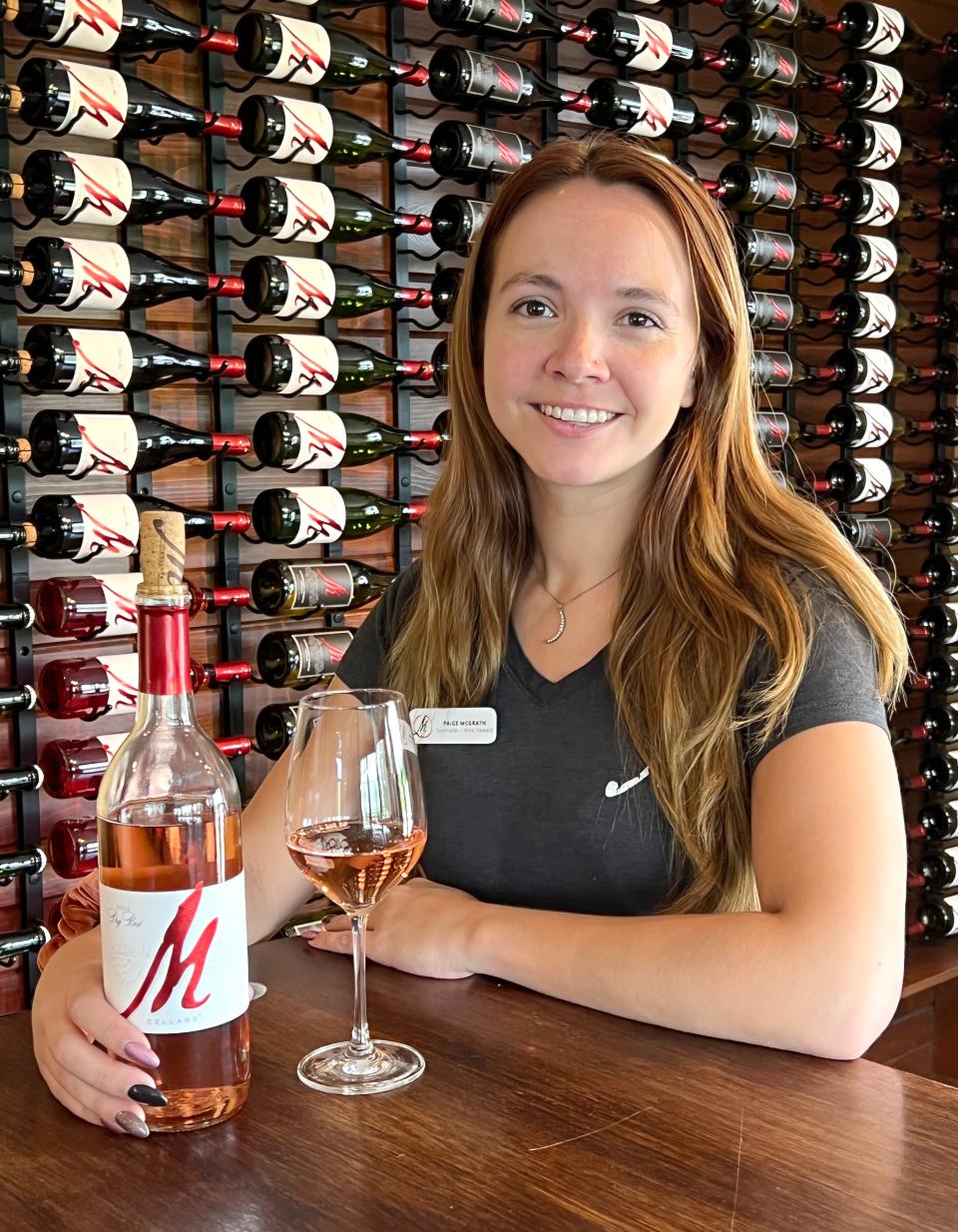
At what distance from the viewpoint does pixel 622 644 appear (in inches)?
56.9

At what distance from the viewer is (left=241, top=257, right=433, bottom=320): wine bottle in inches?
103

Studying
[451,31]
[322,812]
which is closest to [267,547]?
[451,31]

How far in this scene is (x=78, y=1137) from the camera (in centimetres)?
82

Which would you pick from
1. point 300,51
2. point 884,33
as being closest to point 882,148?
point 884,33

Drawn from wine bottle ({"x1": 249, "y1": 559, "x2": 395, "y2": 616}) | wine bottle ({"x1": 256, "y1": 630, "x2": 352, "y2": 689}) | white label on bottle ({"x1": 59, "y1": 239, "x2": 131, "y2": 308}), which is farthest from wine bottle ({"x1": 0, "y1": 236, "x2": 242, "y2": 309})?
wine bottle ({"x1": 256, "y1": 630, "x2": 352, "y2": 689})

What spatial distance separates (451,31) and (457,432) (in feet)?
5.71

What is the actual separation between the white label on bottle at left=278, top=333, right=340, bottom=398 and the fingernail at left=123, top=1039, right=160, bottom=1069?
197 centimetres

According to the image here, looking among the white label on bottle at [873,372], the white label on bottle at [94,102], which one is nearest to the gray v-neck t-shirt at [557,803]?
the white label on bottle at [94,102]

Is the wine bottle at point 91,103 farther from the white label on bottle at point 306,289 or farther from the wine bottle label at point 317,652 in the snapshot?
the wine bottle label at point 317,652

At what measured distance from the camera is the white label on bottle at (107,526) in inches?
92.5

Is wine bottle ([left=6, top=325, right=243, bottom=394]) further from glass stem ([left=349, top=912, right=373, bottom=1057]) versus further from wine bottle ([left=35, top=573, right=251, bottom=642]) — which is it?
glass stem ([left=349, top=912, right=373, bottom=1057])

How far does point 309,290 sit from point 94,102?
Answer: 526 mm

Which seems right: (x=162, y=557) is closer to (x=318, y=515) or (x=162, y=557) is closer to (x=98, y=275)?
(x=98, y=275)

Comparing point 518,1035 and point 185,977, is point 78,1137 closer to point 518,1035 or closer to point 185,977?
point 185,977
